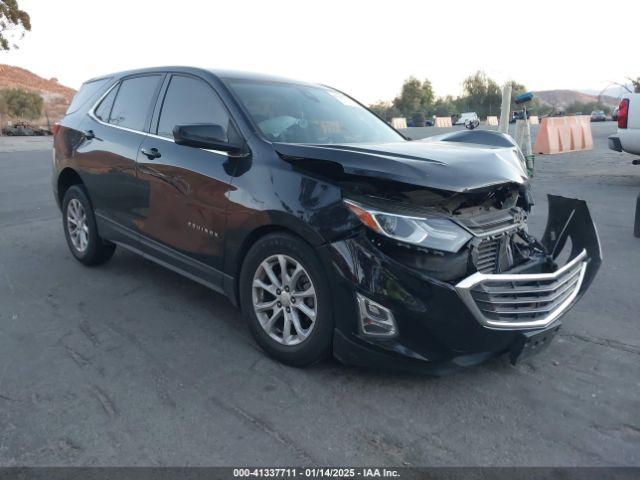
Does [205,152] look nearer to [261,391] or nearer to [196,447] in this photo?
[261,391]

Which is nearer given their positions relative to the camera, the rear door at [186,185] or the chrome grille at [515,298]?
the chrome grille at [515,298]

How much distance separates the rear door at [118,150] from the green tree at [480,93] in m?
92.5

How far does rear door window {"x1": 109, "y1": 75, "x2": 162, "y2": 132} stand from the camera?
439cm

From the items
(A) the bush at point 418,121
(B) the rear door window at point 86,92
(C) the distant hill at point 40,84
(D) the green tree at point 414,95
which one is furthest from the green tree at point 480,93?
(B) the rear door window at point 86,92

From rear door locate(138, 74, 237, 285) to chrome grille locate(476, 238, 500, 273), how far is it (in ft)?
5.10

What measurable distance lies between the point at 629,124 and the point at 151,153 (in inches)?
341

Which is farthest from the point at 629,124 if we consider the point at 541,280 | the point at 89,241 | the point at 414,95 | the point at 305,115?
the point at 414,95

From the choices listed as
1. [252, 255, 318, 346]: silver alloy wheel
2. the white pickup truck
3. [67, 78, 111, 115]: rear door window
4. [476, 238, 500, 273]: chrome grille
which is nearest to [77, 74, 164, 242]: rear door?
[67, 78, 111, 115]: rear door window

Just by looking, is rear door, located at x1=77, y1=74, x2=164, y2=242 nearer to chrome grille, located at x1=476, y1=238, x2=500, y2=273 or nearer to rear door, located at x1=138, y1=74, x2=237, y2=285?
rear door, located at x1=138, y1=74, x2=237, y2=285

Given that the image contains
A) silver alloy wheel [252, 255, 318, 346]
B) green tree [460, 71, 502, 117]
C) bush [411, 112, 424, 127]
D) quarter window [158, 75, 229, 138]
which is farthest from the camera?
green tree [460, 71, 502, 117]

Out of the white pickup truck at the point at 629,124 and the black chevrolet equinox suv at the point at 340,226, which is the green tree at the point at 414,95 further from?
the black chevrolet equinox suv at the point at 340,226

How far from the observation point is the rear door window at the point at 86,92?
5203mm

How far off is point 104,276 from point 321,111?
8.18 feet

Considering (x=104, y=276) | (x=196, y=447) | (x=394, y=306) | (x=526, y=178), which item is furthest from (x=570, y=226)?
(x=104, y=276)
